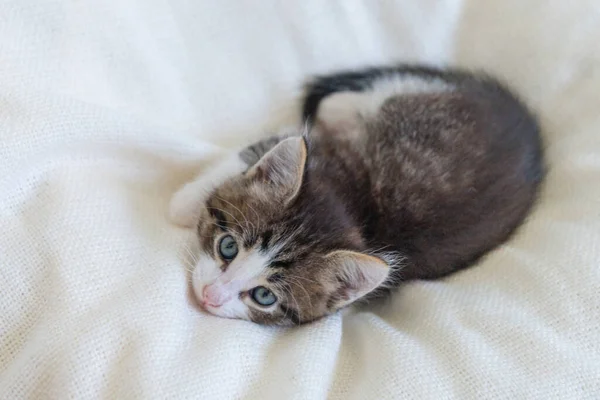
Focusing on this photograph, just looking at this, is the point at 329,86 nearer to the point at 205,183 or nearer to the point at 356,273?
the point at 205,183

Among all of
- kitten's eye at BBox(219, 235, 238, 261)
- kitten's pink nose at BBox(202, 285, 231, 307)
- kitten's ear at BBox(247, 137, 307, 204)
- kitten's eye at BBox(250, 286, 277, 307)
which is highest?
kitten's ear at BBox(247, 137, 307, 204)

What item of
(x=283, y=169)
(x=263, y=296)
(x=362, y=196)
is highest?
(x=283, y=169)

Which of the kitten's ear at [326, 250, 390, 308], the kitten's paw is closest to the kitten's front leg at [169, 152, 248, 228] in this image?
the kitten's paw

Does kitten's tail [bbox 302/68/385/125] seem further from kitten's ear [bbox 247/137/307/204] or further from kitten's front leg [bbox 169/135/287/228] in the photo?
kitten's ear [bbox 247/137/307/204]

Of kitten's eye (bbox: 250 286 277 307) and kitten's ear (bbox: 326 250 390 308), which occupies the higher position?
kitten's ear (bbox: 326 250 390 308)

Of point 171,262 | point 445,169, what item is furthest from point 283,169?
point 445,169

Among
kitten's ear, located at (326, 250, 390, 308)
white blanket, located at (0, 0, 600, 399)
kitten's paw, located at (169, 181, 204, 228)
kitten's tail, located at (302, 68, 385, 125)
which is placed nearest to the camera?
white blanket, located at (0, 0, 600, 399)

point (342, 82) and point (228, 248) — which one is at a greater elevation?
point (342, 82)
